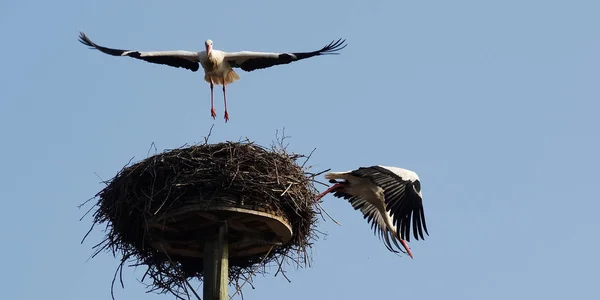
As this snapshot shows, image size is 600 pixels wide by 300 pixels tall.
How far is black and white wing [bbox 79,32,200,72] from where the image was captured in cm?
1532

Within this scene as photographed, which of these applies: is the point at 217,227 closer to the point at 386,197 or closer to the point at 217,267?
the point at 217,267

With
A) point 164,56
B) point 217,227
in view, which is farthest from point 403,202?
point 164,56

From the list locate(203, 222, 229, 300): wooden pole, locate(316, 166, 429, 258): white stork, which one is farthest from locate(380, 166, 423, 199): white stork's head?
locate(203, 222, 229, 300): wooden pole

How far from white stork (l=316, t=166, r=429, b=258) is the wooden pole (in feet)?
4.32

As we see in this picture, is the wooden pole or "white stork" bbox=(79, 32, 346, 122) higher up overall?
"white stork" bbox=(79, 32, 346, 122)

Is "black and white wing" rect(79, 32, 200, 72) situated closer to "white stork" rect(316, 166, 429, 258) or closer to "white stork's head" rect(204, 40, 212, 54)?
"white stork's head" rect(204, 40, 212, 54)

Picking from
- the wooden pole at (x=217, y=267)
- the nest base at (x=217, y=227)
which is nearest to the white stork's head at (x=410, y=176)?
the nest base at (x=217, y=227)

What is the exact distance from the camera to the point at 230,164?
37.7ft

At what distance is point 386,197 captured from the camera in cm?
1335

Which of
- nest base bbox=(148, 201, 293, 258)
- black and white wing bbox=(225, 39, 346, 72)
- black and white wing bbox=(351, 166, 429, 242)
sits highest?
black and white wing bbox=(225, 39, 346, 72)

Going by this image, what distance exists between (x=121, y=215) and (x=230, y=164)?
124 cm

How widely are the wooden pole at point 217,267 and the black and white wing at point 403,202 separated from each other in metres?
2.16

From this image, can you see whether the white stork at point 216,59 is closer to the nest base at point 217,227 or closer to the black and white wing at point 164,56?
the black and white wing at point 164,56

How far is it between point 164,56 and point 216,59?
716mm
